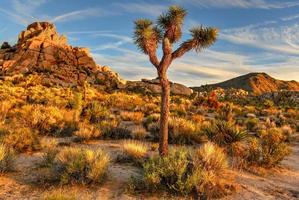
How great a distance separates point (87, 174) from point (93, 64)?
2074 inches

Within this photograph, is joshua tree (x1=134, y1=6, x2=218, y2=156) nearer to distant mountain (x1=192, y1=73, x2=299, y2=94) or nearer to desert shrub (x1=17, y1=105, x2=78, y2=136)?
desert shrub (x1=17, y1=105, x2=78, y2=136)

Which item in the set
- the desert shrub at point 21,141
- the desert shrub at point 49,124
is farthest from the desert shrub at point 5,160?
the desert shrub at point 49,124

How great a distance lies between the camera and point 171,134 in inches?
482

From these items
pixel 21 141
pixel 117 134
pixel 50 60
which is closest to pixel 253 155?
pixel 117 134

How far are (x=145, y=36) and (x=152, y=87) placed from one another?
45083 millimetres

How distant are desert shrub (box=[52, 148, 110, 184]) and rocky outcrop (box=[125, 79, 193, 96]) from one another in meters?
41.9

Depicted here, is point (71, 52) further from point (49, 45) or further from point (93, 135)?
→ point (93, 135)

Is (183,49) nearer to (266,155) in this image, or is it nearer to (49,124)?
(266,155)

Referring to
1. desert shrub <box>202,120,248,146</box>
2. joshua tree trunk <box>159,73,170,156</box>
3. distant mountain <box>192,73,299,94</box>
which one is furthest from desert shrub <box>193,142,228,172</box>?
distant mountain <box>192,73,299,94</box>

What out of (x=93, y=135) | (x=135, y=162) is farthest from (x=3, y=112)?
(x=135, y=162)

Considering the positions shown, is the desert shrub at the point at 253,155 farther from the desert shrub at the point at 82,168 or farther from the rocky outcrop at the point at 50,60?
the rocky outcrop at the point at 50,60

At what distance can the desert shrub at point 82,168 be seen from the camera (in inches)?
267

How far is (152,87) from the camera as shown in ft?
176

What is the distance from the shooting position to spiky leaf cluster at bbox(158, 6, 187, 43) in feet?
29.8
